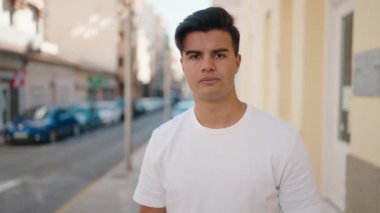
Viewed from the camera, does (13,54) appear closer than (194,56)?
No

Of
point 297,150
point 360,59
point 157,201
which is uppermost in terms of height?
point 360,59

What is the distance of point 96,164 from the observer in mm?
12938

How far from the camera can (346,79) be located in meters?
5.30

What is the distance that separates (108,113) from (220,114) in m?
27.3

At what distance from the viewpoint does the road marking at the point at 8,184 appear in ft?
30.9

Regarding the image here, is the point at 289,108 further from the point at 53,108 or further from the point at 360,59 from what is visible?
the point at 53,108

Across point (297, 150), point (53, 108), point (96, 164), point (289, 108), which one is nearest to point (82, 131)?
point (53, 108)

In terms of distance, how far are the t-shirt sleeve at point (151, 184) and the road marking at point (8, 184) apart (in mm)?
7935

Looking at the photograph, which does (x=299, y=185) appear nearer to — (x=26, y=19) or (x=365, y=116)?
(x=365, y=116)

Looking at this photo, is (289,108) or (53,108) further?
(53,108)

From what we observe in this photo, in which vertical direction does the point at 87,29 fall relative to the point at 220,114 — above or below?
above

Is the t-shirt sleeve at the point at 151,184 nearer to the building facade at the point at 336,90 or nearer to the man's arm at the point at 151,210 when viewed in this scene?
the man's arm at the point at 151,210

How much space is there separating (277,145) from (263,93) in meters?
9.23

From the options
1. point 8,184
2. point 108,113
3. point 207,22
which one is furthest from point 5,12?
point 207,22
